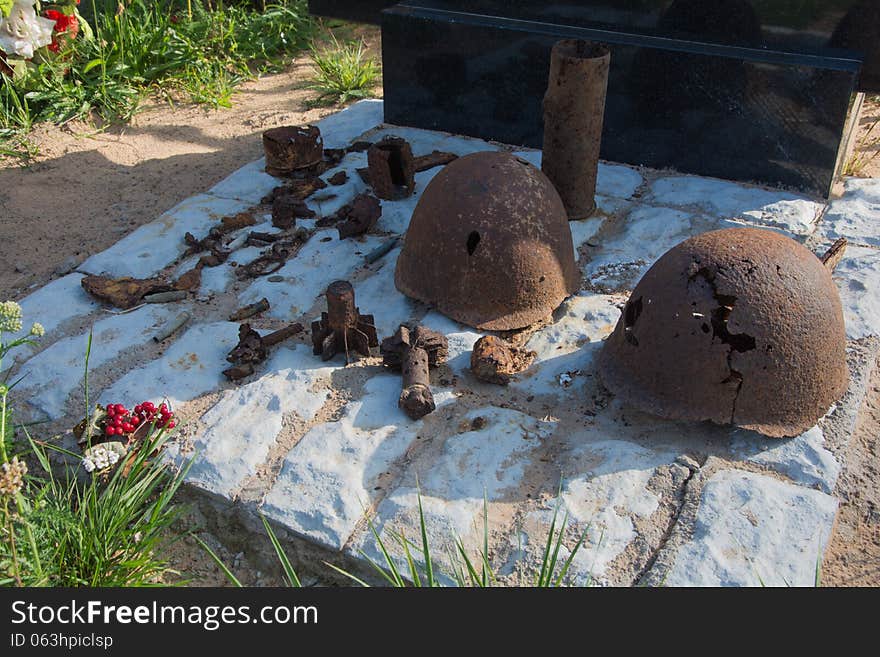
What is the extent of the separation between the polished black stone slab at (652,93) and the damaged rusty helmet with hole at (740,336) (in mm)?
2071

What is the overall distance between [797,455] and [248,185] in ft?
11.3

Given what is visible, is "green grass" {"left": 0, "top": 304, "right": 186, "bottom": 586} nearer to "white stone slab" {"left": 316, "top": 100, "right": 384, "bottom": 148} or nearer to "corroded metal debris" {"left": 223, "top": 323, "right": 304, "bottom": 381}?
"corroded metal debris" {"left": 223, "top": 323, "right": 304, "bottom": 381}

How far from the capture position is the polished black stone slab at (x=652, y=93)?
5.06m

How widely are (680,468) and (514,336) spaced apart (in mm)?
1016

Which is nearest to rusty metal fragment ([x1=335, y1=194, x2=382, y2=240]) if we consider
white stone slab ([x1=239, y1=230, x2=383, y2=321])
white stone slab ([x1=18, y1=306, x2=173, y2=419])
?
white stone slab ([x1=239, y1=230, x2=383, y2=321])

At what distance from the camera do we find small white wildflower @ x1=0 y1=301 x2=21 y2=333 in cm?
268

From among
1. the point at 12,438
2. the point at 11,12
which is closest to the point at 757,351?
the point at 12,438

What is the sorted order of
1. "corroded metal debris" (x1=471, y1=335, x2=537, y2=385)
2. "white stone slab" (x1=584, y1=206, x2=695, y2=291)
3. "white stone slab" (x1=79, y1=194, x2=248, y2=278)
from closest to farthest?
"corroded metal debris" (x1=471, y1=335, x2=537, y2=385), "white stone slab" (x1=584, y1=206, x2=695, y2=291), "white stone slab" (x1=79, y1=194, x2=248, y2=278)

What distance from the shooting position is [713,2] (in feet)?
17.3

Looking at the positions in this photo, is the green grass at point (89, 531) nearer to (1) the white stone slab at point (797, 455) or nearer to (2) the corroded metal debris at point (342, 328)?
(2) the corroded metal debris at point (342, 328)

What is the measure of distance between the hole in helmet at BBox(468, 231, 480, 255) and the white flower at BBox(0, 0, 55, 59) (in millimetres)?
3788

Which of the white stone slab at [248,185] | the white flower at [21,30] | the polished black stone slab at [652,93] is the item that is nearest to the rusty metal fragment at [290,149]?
the white stone slab at [248,185]

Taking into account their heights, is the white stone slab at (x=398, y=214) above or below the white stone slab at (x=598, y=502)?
above

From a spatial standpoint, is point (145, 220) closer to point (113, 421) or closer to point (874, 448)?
point (113, 421)
